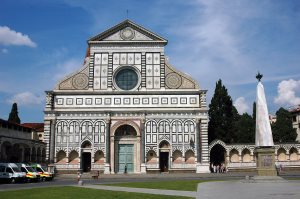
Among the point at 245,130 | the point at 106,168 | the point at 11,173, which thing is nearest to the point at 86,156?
the point at 106,168

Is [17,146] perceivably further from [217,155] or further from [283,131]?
[283,131]

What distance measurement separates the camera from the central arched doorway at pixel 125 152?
5172 centimetres

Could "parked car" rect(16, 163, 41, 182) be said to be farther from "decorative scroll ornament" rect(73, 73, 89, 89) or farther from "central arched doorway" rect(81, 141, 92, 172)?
"decorative scroll ornament" rect(73, 73, 89, 89)

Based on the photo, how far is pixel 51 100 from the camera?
52.3 metres

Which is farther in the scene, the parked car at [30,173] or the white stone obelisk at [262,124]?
the parked car at [30,173]

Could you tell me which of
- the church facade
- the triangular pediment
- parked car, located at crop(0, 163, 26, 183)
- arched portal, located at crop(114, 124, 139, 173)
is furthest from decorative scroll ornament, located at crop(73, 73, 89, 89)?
parked car, located at crop(0, 163, 26, 183)

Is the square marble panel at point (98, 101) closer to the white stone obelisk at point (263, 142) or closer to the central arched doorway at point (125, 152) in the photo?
the central arched doorway at point (125, 152)

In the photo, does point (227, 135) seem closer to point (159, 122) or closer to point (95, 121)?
point (159, 122)

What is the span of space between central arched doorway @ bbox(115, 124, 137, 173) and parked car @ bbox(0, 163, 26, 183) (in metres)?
17.1

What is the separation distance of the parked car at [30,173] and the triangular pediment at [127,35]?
22.4 m

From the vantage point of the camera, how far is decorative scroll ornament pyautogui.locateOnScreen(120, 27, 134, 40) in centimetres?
5453

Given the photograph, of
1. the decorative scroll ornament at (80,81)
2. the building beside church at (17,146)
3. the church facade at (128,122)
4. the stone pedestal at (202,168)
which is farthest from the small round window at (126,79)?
the building beside church at (17,146)

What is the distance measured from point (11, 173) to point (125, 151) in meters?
18.7

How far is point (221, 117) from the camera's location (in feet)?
191
